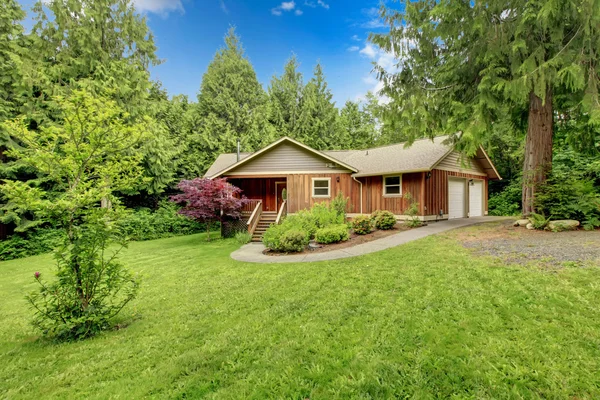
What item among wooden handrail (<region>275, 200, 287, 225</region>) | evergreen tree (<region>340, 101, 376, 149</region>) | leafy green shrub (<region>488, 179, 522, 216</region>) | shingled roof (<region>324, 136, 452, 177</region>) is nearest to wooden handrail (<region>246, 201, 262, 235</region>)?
wooden handrail (<region>275, 200, 287, 225</region>)

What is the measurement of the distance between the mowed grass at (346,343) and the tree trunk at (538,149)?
5.24 metres

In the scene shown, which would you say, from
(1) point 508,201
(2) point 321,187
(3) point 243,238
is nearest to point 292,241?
(3) point 243,238

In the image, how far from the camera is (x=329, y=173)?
551 inches

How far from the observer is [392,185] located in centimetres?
1284

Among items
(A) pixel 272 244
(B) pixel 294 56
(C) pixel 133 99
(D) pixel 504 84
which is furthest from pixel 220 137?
(D) pixel 504 84

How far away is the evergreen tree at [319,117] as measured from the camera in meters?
24.6

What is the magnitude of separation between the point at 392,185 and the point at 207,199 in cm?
900

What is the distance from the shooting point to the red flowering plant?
11.9m

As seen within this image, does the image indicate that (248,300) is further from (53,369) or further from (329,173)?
(329,173)

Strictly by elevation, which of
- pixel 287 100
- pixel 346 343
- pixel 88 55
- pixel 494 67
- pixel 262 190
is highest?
pixel 287 100

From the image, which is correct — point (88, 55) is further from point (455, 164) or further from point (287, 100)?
point (455, 164)

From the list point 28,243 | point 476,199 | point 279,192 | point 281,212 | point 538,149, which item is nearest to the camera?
point 538,149

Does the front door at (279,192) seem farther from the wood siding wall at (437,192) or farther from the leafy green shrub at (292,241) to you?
the wood siding wall at (437,192)

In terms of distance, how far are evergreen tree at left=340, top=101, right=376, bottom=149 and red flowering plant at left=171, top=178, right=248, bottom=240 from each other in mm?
18988
